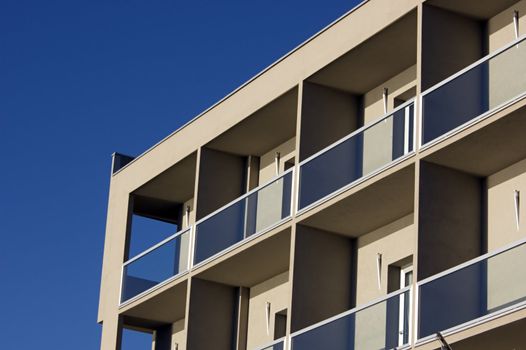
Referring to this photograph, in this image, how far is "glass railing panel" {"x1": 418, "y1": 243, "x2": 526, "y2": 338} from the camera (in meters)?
22.4

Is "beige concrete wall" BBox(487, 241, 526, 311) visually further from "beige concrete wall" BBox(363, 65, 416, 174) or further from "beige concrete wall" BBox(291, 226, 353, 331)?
"beige concrete wall" BBox(291, 226, 353, 331)

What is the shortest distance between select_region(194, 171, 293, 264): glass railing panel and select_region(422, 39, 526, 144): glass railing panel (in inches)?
183

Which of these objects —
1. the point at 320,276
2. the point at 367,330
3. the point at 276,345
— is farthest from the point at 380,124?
the point at 276,345

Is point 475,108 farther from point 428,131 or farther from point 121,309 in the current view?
point 121,309

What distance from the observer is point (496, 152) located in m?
25.0

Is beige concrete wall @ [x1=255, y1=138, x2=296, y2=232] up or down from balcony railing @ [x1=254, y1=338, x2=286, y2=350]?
up

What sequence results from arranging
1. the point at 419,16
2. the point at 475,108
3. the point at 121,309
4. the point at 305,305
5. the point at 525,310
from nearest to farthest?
1. the point at 525,310
2. the point at 475,108
3. the point at 419,16
4. the point at 305,305
5. the point at 121,309

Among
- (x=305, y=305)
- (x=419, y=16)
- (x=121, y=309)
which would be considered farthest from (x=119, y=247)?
(x=419, y=16)

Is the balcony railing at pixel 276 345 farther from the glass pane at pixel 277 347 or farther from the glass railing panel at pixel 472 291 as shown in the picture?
the glass railing panel at pixel 472 291

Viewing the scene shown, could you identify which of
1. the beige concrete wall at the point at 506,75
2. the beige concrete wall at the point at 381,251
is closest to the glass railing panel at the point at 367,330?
the beige concrete wall at the point at 381,251

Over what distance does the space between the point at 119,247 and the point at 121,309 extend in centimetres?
217

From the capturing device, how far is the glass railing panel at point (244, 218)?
29953 mm

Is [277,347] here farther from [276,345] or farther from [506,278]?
[506,278]

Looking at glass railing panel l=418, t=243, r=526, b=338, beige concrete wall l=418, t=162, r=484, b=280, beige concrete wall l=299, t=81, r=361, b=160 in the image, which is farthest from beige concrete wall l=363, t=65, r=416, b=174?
glass railing panel l=418, t=243, r=526, b=338
